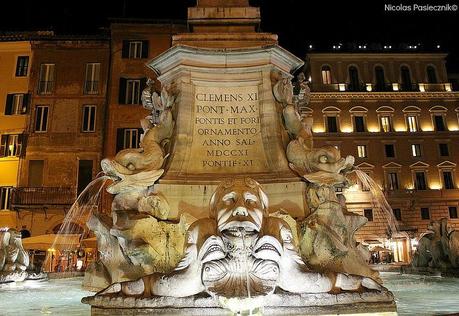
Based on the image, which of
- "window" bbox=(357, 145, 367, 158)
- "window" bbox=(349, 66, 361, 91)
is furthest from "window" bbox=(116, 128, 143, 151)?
"window" bbox=(349, 66, 361, 91)

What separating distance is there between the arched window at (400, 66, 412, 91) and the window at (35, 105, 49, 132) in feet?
99.0

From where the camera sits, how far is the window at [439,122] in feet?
130

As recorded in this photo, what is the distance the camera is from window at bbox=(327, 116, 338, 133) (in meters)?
38.8

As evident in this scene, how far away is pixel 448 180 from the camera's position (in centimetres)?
3828

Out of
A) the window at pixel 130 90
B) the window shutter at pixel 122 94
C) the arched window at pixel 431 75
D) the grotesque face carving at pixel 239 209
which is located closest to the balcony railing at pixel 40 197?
the window shutter at pixel 122 94

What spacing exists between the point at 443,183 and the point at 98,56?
29924 millimetres

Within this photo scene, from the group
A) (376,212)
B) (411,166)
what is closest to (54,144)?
A: (376,212)

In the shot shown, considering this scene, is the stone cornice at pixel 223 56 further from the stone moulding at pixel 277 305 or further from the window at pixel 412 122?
the window at pixel 412 122

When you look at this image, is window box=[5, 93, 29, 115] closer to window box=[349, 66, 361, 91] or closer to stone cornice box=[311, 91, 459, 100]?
stone cornice box=[311, 91, 459, 100]

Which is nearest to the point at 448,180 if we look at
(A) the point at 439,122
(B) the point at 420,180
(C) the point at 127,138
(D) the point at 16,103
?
(B) the point at 420,180

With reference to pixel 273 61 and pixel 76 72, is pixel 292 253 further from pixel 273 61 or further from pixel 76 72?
pixel 76 72

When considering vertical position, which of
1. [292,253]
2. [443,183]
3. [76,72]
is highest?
[76,72]

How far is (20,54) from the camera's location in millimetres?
30797

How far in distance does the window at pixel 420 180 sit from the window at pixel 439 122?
470 cm
